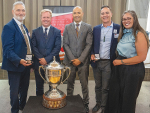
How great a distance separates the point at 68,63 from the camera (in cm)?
230

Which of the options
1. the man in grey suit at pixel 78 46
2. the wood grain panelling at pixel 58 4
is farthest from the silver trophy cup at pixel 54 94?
the wood grain panelling at pixel 58 4

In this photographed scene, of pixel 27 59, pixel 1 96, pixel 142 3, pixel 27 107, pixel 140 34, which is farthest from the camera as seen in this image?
pixel 142 3

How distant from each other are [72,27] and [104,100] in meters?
1.22

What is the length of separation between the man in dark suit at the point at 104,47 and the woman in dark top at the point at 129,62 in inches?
10.3

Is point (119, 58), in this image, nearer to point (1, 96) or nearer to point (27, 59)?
point (27, 59)

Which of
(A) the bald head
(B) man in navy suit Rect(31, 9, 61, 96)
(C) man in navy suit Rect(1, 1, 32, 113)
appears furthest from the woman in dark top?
(C) man in navy suit Rect(1, 1, 32, 113)

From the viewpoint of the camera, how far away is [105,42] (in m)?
2.18

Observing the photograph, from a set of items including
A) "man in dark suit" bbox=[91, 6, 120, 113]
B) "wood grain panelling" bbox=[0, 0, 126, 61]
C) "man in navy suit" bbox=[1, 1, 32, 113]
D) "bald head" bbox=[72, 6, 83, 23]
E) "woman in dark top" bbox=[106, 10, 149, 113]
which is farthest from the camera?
"wood grain panelling" bbox=[0, 0, 126, 61]

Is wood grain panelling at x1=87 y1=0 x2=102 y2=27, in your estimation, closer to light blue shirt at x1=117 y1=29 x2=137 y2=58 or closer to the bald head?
the bald head

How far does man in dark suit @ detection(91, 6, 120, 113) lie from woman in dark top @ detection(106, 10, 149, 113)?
262 mm

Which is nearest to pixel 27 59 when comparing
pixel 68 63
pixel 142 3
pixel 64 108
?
pixel 68 63

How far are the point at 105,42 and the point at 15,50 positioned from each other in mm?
1272

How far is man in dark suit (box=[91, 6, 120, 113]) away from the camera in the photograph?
7.02 feet

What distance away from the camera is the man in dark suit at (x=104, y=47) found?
2139 mm
